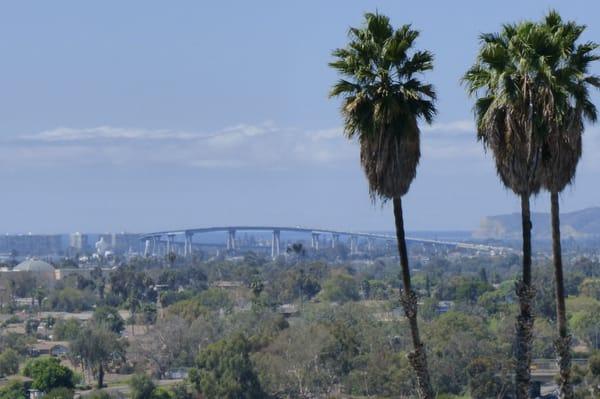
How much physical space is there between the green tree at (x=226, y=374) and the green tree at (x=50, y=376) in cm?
704

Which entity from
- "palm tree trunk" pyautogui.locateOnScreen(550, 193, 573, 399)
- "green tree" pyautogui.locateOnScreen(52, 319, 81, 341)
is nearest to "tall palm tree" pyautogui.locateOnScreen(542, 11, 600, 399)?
"palm tree trunk" pyautogui.locateOnScreen(550, 193, 573, 399)

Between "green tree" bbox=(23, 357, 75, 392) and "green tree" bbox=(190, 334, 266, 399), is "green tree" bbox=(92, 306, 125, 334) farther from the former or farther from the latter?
"green tree" bbox=(190, 334, 266, 399)

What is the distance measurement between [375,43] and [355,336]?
59775 mm

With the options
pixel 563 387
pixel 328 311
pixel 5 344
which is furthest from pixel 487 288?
pixel 563 387

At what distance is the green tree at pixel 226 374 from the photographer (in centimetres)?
6806

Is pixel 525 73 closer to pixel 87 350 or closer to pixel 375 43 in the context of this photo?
pixel 375 43

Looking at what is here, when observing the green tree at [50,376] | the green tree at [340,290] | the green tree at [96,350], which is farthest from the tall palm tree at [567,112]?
the green tree at [340,290]

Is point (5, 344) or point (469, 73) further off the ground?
point (469, 73)

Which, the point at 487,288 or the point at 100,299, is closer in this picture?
the point at 487,288

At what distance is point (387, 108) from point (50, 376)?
5722 centimetres

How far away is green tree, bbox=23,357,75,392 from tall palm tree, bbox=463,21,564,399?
56493mm

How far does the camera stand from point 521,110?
1959cm

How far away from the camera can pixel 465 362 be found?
240 feet

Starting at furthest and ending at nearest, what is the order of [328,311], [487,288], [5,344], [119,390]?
[487,288]
[328,311]
[5,344]
[119,390]
